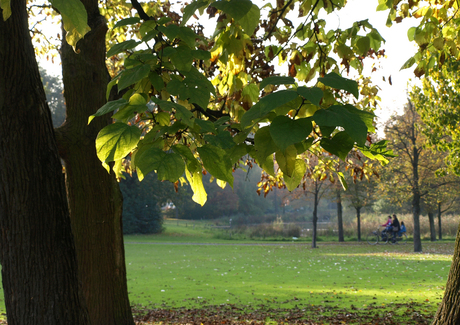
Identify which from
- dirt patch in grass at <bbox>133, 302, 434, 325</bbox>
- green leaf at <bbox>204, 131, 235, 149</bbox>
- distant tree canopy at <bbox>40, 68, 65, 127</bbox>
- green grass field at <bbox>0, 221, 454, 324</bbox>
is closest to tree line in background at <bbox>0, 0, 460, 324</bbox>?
green leaf at <bbox>204, 131, 235, 149</bbox>

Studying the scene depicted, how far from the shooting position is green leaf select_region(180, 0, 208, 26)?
191cm

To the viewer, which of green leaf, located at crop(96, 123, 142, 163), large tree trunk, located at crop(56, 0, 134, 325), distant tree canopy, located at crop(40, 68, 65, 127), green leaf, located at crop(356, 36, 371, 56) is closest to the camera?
green leaf, located at crop(96, 123, 142, 163)

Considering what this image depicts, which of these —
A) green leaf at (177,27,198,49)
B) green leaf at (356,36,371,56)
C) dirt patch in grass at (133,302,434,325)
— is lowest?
dirt patch in grass at (133,302,434,325)

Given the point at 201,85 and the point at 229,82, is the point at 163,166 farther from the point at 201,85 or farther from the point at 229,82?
the point at 229,82

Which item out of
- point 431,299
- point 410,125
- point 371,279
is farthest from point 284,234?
point 431,299

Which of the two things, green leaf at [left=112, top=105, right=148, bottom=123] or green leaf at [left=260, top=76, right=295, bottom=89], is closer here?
green leaf at [left=260, top=76, right=295, bottom=89]

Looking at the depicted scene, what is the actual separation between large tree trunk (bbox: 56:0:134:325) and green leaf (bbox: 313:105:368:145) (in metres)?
3.95

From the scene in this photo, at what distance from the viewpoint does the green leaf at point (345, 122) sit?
3.53 feet

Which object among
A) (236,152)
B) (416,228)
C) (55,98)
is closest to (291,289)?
(236,152)

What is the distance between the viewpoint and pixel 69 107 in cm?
499

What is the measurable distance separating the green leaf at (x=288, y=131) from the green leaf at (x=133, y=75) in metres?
0.67

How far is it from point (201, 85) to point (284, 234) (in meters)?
33.9

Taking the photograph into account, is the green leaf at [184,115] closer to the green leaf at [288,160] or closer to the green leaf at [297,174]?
the green leaf at [288,160]

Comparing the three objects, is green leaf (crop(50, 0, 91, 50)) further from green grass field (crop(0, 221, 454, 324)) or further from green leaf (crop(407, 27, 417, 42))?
green grass field (crop(0, 221, 454, 324))
